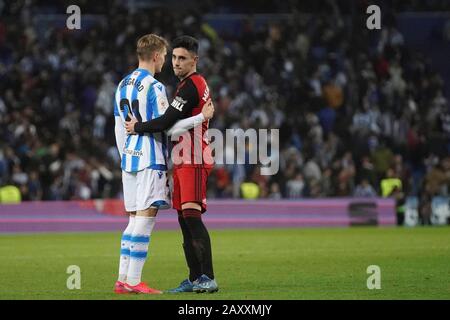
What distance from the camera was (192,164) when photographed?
11.7m

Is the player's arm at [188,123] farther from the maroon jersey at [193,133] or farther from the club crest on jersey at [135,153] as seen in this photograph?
the club crest on jersey at [135,153]

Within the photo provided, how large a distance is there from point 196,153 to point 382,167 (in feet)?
56.3

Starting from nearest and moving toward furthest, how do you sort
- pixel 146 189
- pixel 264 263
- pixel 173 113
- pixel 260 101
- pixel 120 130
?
pixel 173 113
pixel 146 189
pixel 120 130
pixel 264 263
pixel 260 101

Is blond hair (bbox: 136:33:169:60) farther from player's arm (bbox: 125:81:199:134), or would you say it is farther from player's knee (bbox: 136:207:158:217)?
player's knee (bbox: 136:207:158:217)

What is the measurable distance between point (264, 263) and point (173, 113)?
4.98 m

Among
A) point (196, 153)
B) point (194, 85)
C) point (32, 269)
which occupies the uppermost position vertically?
point (194, 85)

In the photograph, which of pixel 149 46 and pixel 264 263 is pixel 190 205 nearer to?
pixel 149 46

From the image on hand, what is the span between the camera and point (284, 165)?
1102 inches

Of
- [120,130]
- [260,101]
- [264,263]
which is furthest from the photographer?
[260,101]

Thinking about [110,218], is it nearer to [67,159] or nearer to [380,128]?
[67,159]

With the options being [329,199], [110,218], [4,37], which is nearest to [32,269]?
[110,218]

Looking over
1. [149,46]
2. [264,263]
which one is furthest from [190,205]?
[264,263]

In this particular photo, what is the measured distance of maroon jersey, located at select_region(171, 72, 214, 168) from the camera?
38.4ft

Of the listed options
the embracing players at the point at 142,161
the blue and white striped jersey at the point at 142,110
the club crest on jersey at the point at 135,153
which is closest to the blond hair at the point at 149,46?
the embracing players at the point at 142,161
